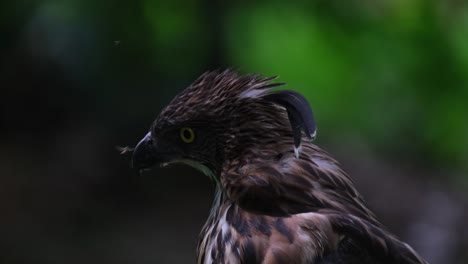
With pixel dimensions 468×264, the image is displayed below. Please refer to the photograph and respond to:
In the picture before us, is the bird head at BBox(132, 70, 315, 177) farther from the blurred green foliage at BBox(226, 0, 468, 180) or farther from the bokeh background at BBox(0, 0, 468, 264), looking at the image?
the blurred green foliage at BBox(226, 0, 468, 180)

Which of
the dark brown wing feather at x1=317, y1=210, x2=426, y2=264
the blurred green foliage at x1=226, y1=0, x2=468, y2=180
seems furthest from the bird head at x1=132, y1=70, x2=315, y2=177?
the blurred green foliage at x1=226, y1=0, x2=468, y2=180

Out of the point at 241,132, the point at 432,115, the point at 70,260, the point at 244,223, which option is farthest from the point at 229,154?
the point at 432,115

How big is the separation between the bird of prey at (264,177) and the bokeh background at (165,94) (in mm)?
3356

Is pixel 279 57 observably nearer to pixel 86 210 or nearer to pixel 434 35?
pixel 434 35

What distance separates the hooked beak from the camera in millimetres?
3559

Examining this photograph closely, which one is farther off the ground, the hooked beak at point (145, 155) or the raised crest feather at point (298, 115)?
the raised crest feather at point (298, 115)

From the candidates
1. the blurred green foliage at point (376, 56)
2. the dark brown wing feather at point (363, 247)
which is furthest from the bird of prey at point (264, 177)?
the blurred green foliage at point (376, 56)

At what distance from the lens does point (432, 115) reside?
7.98 meters

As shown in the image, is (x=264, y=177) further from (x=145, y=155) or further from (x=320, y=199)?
(x=145, y=155)

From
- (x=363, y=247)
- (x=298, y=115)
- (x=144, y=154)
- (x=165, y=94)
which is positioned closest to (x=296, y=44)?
(x=165, y=94)

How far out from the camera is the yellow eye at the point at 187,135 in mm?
3441

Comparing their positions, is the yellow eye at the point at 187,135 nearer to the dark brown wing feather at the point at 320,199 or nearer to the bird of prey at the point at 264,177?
the bird of prey at the point at 264,177

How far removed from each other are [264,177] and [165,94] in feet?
13.5

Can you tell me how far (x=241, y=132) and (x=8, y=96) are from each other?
540 centimetres
